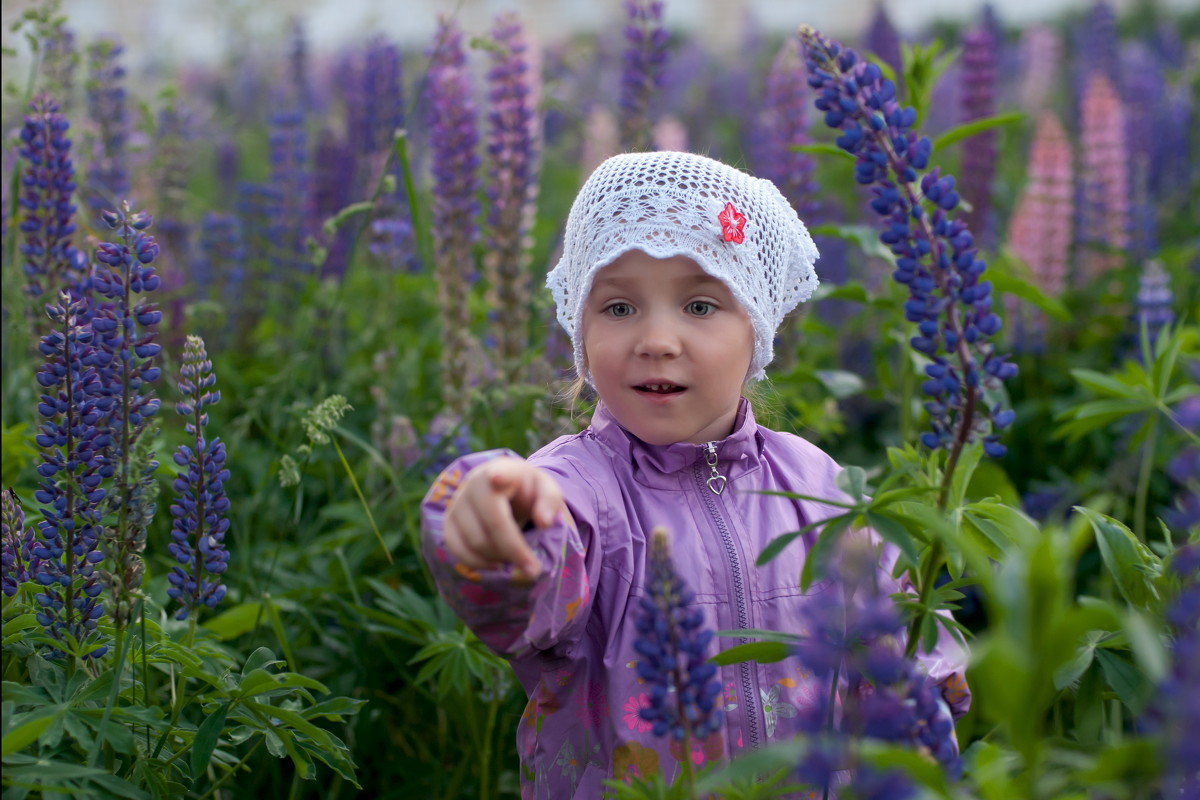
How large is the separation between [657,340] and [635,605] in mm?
438

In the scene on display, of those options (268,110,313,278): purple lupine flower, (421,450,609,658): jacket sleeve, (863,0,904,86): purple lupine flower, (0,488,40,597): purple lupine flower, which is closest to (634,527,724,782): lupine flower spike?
(421,450,609,658): jacket sleeve

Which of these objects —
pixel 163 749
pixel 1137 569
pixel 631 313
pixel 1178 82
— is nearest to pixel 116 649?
pixel 163 749

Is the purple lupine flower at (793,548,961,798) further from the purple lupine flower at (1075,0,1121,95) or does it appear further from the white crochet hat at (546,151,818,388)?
the purple lupine flower at (1075,0,1121,95)

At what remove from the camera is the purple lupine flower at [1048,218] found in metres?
4.97

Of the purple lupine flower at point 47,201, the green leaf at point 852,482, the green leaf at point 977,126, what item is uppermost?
the green leaf at point 977,126

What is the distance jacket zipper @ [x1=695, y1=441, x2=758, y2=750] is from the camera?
1.96 meters

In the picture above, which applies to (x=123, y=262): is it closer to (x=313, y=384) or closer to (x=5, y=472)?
(x=5, y=472)

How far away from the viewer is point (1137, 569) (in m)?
2.00

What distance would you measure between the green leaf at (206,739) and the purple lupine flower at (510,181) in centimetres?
171

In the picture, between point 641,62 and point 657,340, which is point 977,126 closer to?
point 657,340

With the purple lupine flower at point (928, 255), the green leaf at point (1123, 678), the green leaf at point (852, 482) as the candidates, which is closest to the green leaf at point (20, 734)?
the green leaf at point (852, 482)

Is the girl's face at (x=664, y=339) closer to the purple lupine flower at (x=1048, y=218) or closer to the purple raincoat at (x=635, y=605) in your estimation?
the purple raincoat at (x=635, y=605)

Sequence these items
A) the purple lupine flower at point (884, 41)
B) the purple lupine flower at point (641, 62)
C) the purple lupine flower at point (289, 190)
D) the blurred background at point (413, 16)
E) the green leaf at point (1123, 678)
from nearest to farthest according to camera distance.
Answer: the green leaf at point (1123, 678), the purple lupine flower at point (641, 62), the purple lupine flower at point (289, 190), the purple lupine flower at point (884, 41), the blurred background at point (413, 16)

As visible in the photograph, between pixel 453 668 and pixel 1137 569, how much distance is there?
4.33 ft
